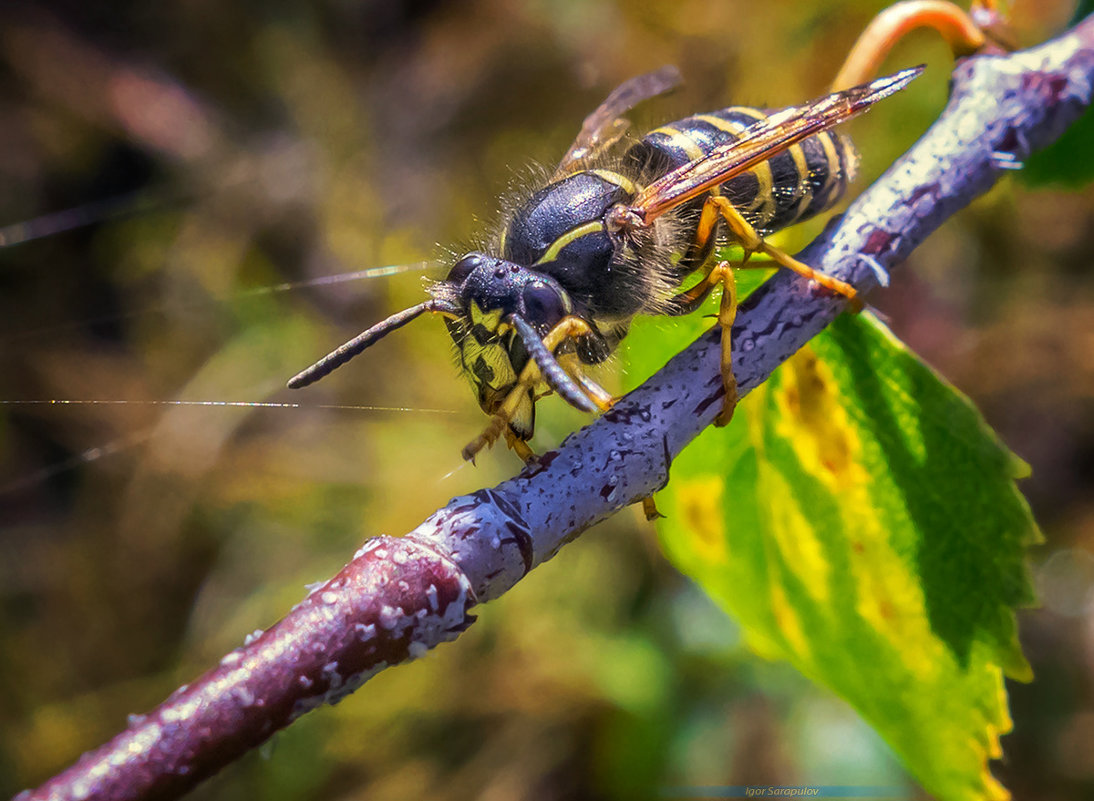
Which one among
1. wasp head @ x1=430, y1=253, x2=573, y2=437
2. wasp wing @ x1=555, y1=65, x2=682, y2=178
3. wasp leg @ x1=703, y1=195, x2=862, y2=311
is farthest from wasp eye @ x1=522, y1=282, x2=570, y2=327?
wasp wing @ x1=555, y1=65, x2=682, y2=178

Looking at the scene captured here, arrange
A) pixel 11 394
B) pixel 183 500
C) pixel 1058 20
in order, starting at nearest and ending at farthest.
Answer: pixel 1058 20, pixel 11 394, pixel 183 500

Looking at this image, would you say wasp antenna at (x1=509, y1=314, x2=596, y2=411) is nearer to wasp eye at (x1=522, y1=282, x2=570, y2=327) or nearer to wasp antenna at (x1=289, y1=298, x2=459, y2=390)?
wasp eye at (x1=522, y1=282, x2=570, y2=327)

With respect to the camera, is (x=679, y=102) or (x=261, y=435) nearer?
(x=679, y=102)

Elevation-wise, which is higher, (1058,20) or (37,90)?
(37,90)

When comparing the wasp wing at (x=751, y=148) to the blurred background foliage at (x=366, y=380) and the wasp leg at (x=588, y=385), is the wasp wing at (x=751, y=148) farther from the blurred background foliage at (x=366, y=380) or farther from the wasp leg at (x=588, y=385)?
the blurred background foliage at (x=366, y=380)

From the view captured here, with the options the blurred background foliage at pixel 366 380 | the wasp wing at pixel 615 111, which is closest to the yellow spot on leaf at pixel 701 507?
the wasp wing at pixel 615 111

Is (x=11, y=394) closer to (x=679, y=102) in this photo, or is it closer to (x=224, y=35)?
(x=224, y=35)

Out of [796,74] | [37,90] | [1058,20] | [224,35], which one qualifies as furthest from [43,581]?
[1058,20]
